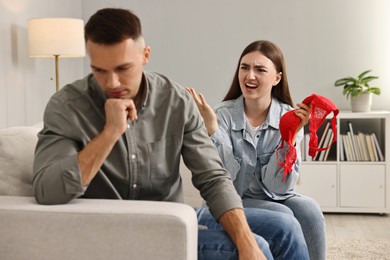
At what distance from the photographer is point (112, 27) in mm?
1805

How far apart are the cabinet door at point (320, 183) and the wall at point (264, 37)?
0.60 metres

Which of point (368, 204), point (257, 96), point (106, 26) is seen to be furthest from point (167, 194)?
point (368, 204)

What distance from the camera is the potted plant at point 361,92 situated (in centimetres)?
480

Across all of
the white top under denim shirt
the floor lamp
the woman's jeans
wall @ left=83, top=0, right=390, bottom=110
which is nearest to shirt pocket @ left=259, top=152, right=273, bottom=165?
the white top under denim shirt

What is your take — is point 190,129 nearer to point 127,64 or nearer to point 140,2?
point 127,64

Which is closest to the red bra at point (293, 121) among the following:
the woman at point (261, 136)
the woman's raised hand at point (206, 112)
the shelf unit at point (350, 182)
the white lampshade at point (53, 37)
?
the woman at point (261, 136)

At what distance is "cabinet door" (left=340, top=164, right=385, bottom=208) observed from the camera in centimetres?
475

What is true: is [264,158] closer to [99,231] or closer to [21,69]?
[99,231]

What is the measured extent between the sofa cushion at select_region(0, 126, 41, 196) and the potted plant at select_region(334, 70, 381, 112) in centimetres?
320

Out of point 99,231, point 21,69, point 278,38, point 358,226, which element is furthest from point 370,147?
point 99,231

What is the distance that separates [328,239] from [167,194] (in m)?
2.32

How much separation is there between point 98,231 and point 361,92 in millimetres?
3514

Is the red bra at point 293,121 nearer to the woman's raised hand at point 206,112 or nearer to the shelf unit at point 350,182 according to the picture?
the woman's raised hand at point 206,112

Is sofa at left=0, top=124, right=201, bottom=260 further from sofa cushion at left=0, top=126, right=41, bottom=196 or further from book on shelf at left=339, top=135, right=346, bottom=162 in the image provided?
book on shelf at left=339, top=135, right=346, bottom=162
